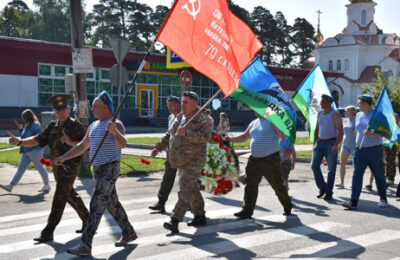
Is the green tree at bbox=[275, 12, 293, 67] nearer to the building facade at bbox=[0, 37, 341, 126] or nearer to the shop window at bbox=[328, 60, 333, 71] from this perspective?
the shop window at bbox=[328, 60, 333, 71]

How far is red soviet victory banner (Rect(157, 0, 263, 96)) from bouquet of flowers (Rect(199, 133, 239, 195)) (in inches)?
71.8

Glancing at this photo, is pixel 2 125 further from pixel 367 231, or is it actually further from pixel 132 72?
pixel 367 231

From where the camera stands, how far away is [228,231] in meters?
7.09

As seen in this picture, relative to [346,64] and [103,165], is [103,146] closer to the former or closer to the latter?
[103,165]

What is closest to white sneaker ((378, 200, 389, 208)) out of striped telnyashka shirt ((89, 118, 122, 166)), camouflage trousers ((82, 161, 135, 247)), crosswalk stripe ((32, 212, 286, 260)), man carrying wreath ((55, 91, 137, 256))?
crosswalk stripe ((32, 212, 286, 260))

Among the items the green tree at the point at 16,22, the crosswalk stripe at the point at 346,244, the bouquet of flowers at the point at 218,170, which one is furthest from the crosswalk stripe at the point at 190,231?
the green tree at the point at 16,22

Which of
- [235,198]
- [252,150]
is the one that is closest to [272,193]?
[235,198]

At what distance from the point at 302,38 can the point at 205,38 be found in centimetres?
8464

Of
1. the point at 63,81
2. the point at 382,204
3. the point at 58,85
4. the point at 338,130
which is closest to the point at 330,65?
the point at 63,81

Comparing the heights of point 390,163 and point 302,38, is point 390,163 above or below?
below

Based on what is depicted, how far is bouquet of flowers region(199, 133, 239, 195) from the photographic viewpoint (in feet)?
27.1

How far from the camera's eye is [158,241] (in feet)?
21.3

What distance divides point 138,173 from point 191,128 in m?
6.18

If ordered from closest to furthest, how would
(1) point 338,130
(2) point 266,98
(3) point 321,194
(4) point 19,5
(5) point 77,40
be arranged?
(2) point 266,98 → (1) point 338,130 → (3) point 321,194 → (5) point 77,40 → (4) point 19,5
